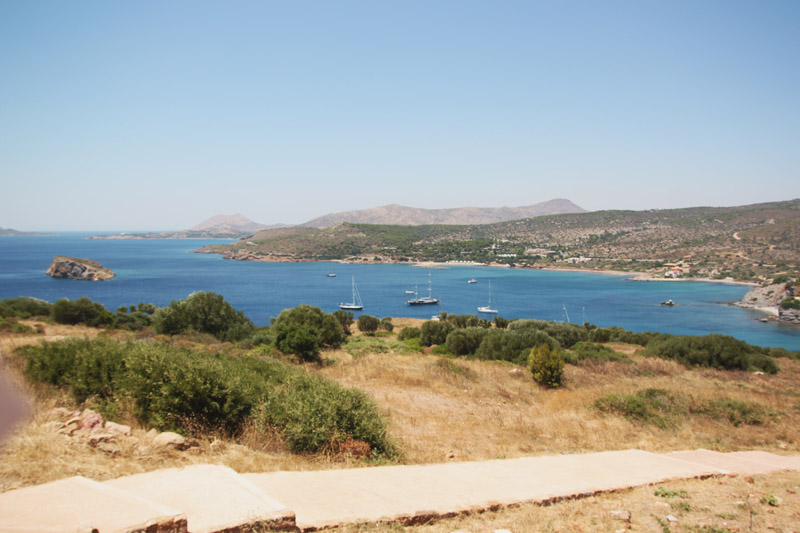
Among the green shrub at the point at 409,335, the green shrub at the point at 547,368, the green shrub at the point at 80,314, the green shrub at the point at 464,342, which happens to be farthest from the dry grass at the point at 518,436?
the green shrub at the point at 409,335

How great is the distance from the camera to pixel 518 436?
10344mm

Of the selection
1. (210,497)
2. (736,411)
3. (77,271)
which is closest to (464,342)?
(736,411)

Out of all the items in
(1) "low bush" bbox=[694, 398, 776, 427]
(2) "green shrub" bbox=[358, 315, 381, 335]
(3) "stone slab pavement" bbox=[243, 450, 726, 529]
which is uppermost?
(3) "stone slab pavement" bbox=[243, 450, 726, 529]

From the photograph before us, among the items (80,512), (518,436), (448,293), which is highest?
(80,512)

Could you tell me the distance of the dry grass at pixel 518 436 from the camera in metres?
5.41

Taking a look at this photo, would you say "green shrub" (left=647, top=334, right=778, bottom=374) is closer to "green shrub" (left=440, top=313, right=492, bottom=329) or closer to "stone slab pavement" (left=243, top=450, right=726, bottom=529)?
"stone slab pavement" (left=243, top=450, right=726, bottom=529)

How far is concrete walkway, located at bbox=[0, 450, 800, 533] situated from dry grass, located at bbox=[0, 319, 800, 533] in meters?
0.30

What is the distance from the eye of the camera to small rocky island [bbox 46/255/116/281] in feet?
319

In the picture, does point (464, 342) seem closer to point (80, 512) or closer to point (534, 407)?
point (534, 407)

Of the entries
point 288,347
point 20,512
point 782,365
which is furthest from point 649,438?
point 782,365

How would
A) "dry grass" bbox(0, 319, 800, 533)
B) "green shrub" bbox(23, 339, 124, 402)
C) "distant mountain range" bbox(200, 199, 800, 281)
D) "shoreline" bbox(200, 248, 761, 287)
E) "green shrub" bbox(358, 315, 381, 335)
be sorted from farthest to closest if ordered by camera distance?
"distant mountain range" bbox(200, 199, 800, 281), "shoreline" bbox(200, 248, 761, 287), "green shrub" bbox(358, 315, 381, 335), "green shrub" bbox(23, 339, 124, 402), "dry grass" bbox(0, 319, 800, 533)

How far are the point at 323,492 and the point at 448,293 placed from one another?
86264mm

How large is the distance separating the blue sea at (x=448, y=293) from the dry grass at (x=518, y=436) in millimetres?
45605

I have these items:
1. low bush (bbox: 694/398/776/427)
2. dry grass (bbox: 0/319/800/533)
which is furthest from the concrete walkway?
low bush (bbox: 694/398/776/427)
